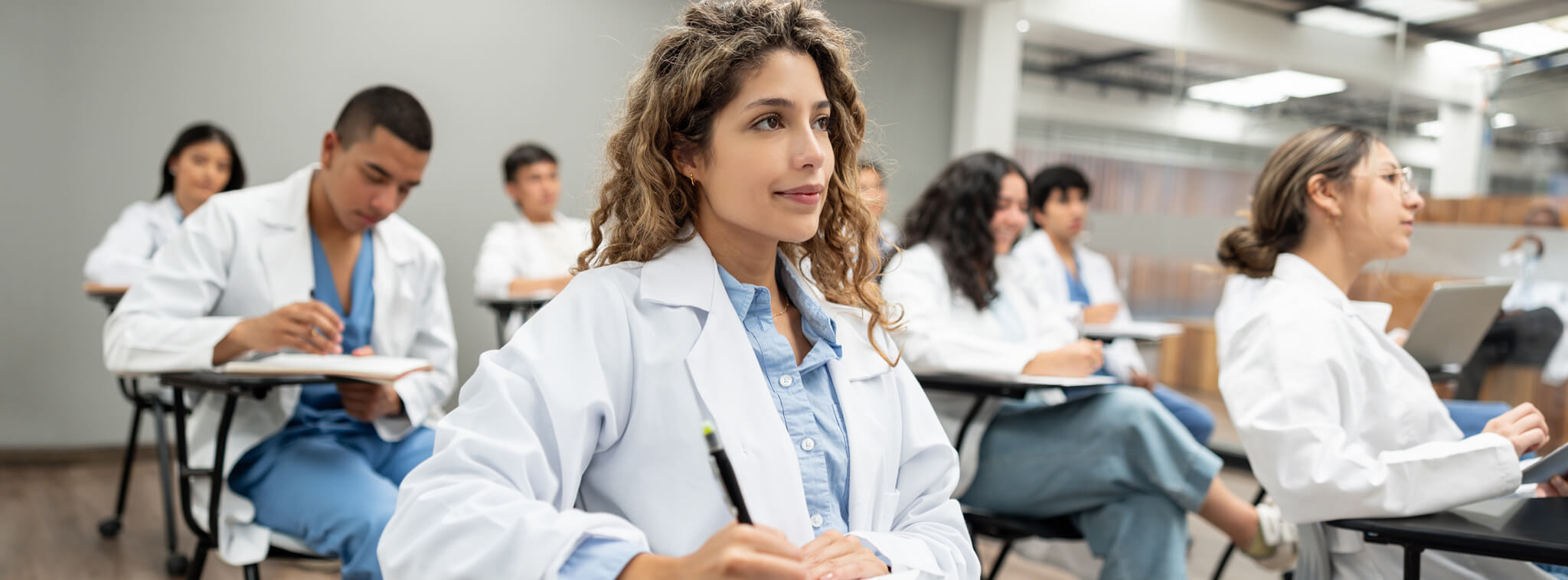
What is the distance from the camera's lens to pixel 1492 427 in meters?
1.51

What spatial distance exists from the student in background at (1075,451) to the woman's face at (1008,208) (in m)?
0.21

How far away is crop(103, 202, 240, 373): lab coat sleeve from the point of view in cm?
183

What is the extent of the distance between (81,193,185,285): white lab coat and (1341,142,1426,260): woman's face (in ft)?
12.5

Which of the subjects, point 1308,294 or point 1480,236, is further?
point 1480,236

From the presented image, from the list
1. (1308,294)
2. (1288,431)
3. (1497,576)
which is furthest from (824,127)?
(1497,576)

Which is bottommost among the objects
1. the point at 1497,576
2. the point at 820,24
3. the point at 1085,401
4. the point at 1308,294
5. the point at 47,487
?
the point at 47,487

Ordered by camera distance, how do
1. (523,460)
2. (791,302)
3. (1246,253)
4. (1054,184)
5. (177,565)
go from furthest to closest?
(1054,184)
(177,565)
(1246,253)
(791,302)
(523,460)

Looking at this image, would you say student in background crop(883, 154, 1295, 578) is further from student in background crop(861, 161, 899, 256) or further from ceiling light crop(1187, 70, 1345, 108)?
ceiling light crop(1187, 70, 1345, 108)

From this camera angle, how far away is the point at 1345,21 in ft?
15.0

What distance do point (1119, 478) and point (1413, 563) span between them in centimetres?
64

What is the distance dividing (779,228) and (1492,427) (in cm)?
120

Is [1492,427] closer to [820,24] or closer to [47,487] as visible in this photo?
[820,24]

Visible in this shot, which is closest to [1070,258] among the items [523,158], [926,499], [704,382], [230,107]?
[523,158]

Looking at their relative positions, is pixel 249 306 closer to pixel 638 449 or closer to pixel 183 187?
pixel 638 449
